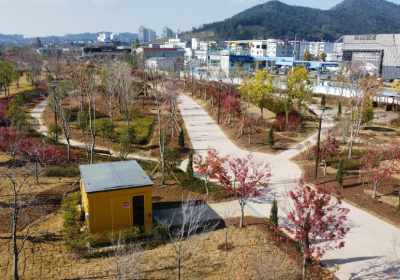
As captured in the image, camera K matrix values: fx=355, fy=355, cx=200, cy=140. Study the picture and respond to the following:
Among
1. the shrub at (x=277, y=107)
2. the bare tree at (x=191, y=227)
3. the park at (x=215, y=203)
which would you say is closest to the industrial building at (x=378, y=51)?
the shrub at (x=277, y=107)

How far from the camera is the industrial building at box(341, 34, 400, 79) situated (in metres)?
61.6

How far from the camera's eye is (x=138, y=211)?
10617mm

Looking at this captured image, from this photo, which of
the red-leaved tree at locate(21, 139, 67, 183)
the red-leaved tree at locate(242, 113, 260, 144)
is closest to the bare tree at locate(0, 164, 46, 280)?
the red-leaved tree at locate(21, 139, 67, 183)

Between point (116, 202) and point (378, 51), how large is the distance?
223ft

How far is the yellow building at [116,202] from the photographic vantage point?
33.2ft

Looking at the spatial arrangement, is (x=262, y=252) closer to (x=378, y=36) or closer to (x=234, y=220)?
(x=234, y=220)

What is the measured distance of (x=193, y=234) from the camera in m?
10.7

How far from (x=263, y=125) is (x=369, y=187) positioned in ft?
37.3

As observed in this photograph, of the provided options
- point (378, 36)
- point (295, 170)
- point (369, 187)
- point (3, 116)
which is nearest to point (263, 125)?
point (295, 170)

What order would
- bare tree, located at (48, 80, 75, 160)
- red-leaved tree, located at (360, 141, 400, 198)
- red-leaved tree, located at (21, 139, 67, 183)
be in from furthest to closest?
1. bare tree, located at (48, 80, 75, 160)
2. red-leaved tree, located at (21, 139, 67, 183)
3. red-leaved tree, located at (360, 141, 400, 198)

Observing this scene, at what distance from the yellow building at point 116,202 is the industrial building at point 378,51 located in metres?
56.2

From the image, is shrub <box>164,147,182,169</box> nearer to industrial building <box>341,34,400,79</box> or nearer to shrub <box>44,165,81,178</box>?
shrub <box>44,165,81,178</box>

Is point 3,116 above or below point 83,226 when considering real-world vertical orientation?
above

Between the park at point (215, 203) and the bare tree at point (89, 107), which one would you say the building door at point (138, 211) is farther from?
the bare tree at point (89, 107)
